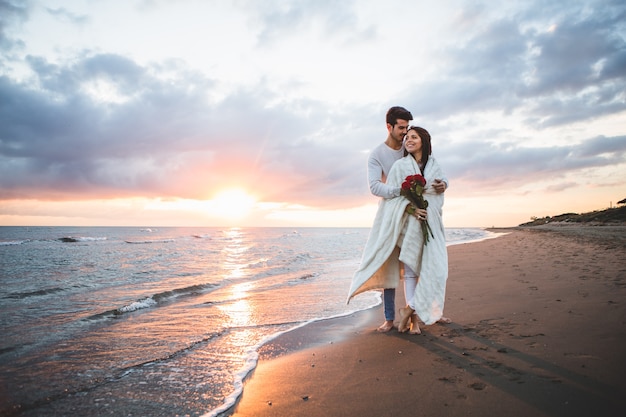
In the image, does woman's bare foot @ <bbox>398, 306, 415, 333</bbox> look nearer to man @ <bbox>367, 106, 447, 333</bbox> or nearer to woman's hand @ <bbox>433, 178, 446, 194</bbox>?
man @ <bbox>367, 106, 447, 333</bbox>

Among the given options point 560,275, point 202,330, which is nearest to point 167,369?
point 202,330

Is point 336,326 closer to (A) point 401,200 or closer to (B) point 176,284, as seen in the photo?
(A) point 401,200

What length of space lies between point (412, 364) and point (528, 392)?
2.94ft

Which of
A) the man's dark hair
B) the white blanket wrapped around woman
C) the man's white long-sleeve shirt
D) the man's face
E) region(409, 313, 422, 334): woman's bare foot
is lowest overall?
region(409, 313, 422, 334): woman's bare foot

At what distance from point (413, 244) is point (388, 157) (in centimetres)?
112

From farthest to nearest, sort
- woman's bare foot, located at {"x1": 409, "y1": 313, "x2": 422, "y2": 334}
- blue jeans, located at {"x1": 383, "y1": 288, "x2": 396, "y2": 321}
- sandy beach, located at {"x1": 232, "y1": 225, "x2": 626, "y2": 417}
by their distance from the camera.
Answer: blue jeans, located at {"x1": 383, "y1": 288, "x2": 396, "y2": 321}, woman's bare foot, located at {"x1": 409, "y1": 313, "x2": 422, "y2": 334}, sandy beach, located at {"x1": 232, "y1": 225, "x2": 626, "y2": 417}

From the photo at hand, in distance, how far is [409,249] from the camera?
152 inches

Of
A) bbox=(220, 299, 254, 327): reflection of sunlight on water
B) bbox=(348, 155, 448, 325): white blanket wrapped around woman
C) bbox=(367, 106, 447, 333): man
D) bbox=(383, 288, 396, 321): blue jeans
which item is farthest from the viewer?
bbox=(220, 299, 254, 327): reflection of sunlight on water

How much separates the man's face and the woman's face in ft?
0.62

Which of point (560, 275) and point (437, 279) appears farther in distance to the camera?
point (560, 275)

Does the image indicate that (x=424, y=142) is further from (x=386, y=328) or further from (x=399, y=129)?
(x=386, y=328)

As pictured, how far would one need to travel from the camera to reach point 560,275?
6.50 m

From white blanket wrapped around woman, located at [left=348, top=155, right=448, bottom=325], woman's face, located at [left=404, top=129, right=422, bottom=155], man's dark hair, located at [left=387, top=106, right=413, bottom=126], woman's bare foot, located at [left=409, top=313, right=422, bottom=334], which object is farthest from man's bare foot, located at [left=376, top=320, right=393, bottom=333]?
man's dark hair, located at [left=387, top=106, right=413, bottom=126]

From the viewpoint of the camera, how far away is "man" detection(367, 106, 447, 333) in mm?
4070
